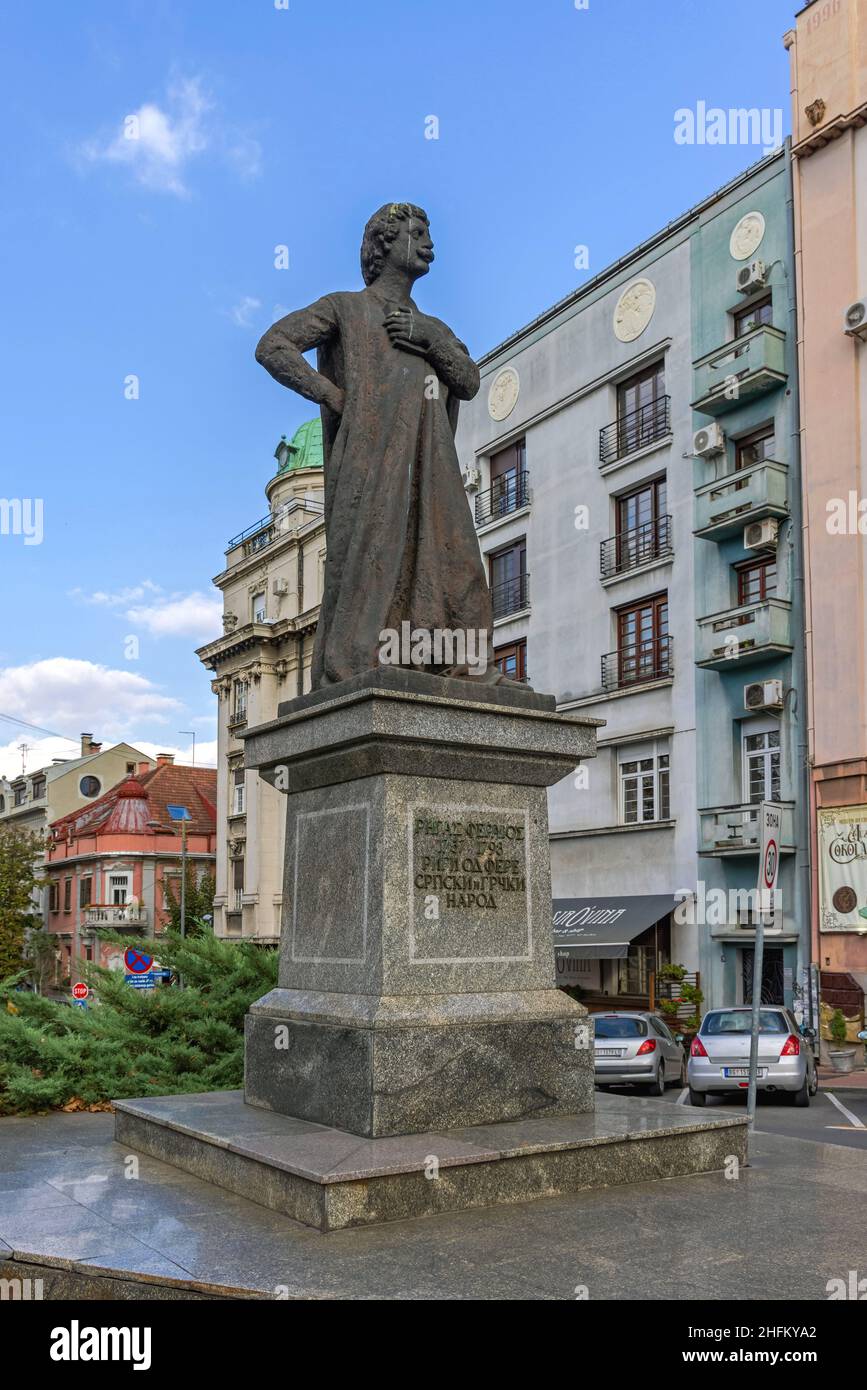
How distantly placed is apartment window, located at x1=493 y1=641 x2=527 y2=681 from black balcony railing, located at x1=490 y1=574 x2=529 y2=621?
3.23 ft

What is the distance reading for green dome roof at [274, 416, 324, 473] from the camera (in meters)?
56.8

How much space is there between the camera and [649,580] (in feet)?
106

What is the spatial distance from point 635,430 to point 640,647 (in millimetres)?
5679

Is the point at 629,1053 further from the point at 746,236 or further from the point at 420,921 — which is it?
the point at 746,236

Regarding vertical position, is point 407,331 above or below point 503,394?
below

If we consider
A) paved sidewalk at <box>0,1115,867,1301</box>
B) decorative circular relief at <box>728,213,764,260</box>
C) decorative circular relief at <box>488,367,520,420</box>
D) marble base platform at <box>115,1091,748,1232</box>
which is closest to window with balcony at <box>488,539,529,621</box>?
decorative circular relief at <box>488,367,520,420</box>

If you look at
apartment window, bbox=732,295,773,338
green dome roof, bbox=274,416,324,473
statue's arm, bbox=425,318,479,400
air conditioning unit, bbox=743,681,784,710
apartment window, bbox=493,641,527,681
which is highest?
green dome roof, bbox=274,416,324,473

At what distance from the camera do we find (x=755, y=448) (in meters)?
29.9

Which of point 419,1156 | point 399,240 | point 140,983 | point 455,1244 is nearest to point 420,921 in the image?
point 419,1156

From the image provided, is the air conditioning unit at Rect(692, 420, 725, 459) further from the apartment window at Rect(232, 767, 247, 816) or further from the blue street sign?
the apartment window at Rect(232, 767, 247, 816)

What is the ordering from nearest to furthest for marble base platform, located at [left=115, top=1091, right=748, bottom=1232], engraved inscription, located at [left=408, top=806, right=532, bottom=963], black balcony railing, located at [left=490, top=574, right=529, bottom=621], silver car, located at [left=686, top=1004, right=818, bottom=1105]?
marble base platform, located at [left=115, top=1091, right=748, bottom=1232] → engraved inscription, located at [left=408, top=806, right=532, bottom=963] → silver car, located at [left=686, top=1004, right=818, bottom=1105] → black balcony railing, located at [left=490, top=574, right=529, bottom=621]

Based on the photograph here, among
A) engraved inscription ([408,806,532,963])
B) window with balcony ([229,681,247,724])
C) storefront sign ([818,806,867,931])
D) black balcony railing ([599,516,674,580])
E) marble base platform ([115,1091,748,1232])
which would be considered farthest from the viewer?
window with balcony ([229,681,247,724])

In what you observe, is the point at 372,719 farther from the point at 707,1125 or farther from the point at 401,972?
the point at 707,1125
